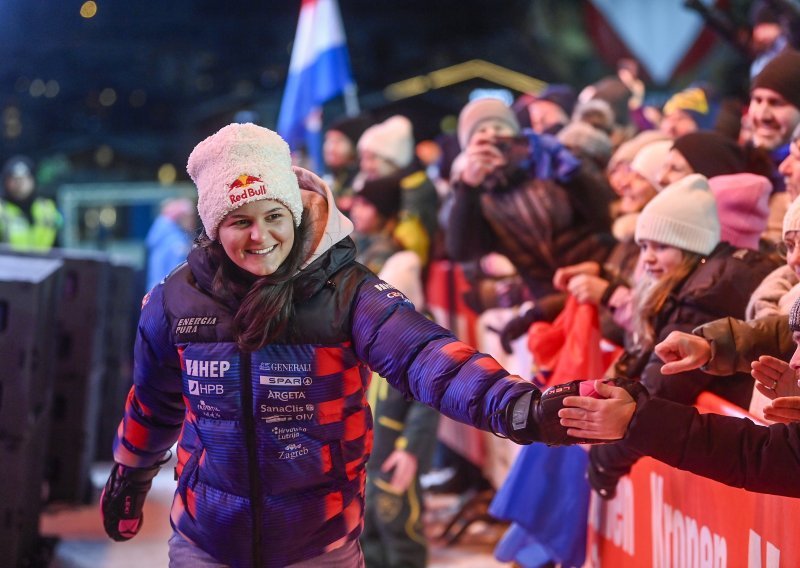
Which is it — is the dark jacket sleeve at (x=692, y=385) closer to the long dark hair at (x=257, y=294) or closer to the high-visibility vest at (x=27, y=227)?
the long dark hair at (x=257, y=294)

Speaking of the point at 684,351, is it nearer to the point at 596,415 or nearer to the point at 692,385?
the point at 692,385

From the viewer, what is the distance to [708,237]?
180 inches

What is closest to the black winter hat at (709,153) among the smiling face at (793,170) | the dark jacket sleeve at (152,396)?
the smiling face at (793,170)

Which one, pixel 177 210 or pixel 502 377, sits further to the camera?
pixel 177 210

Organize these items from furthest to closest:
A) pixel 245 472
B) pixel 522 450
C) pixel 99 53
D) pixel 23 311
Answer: pixel 99 53 < pixel 23 311 < pixel 522 450 < pixel 245 472

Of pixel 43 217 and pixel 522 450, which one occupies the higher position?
pixel 43 217

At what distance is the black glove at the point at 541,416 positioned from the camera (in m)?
3.19

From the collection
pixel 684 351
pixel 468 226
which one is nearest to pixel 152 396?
pixel 684 351

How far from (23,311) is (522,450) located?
2531 mm

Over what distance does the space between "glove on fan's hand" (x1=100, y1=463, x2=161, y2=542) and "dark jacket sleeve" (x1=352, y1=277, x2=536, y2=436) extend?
1.08 metres

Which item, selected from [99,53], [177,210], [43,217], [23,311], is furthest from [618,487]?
[99,53]

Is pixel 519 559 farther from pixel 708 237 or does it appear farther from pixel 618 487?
pixel 708 237

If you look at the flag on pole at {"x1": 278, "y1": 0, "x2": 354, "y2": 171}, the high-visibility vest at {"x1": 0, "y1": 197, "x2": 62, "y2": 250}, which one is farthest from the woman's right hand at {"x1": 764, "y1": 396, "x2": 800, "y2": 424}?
the high-visibility vest at {"x1": 0, "y1": 197, "x2": 62, "y2": 250}

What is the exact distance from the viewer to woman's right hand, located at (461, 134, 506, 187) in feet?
21.4
